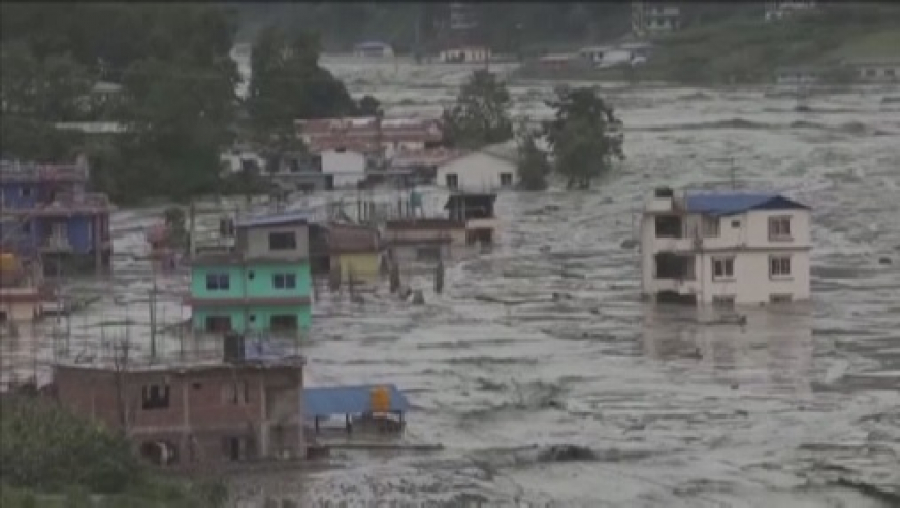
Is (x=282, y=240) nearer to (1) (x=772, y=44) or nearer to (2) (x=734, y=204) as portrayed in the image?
(2) (x=734, y=204)

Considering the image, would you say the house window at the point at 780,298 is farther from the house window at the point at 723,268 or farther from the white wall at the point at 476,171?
the white wall at the point at 476,171

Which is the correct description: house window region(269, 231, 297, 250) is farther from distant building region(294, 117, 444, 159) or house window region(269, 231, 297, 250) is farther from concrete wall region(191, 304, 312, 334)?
distant building region(294, 117, 444, 159)

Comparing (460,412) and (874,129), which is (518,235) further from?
(460,412)

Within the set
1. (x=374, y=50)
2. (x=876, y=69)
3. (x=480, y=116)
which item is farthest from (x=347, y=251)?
(x=374, y=50)

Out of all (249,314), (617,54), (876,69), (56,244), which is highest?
(617,54)

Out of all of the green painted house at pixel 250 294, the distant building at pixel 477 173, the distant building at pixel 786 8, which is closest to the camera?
the green painted house at pixel 250 294

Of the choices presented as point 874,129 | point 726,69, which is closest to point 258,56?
point 726,69

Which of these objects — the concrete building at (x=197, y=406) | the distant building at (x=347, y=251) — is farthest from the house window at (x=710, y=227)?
the concrete building at (x=197, y=406)
